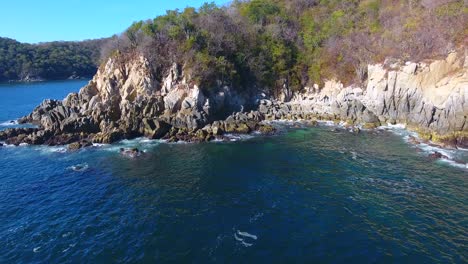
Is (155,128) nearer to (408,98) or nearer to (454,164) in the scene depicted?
(454,164)

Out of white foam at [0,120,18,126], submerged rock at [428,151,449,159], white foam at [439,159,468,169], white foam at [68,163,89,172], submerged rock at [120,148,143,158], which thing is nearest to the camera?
white foam at [439,159,468,169]

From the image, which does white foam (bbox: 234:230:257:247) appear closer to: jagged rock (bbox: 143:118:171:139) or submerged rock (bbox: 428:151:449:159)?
submerged rock (bbox: 428:151:449:159)

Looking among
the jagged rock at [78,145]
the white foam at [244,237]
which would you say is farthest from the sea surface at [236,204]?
the jagged rock at [78,145]

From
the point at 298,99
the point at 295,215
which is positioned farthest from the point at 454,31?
the point at 295,215

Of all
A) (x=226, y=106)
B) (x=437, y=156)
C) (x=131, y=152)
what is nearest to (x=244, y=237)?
(x=131, y=152)

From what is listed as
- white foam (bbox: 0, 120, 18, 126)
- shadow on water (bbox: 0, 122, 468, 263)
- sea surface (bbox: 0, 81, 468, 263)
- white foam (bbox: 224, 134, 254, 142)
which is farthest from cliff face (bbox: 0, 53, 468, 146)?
shadow on water (bbox: 0, 122, 468, 263)

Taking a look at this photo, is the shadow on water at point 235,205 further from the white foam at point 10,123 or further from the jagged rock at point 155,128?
the white foam at point 10,123
